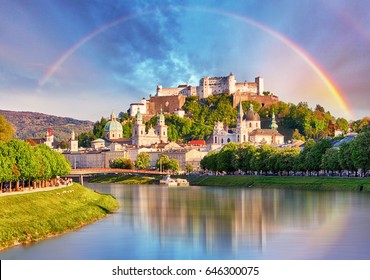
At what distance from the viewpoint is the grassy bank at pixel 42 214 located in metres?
32.2

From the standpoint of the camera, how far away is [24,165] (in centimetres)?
4944

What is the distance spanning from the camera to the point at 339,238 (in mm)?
35094

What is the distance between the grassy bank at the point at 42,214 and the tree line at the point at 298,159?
31296mm

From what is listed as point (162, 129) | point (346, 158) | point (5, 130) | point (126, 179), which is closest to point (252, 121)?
point (162, 129)

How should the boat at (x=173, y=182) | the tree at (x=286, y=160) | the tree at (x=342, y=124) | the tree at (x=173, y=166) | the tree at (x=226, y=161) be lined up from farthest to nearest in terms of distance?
1. the tree at (x=342, y=124)
2. the tree at (x=173, y=166)
3. the tree at (x=226, y=161)
4. the boat at (x=173, y=182)
5. the tree at (x=286, y=160)

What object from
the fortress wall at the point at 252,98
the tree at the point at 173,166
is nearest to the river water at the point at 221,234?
the tree at the point at 173,166

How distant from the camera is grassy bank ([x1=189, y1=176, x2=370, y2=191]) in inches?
2825

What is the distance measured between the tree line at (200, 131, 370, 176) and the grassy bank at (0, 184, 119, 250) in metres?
31.3

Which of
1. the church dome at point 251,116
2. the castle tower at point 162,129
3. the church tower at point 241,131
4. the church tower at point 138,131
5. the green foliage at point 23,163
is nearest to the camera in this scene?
the green foliage at point 23,163

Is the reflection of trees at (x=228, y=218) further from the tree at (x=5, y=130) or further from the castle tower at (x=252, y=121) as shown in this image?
the castle tower at (x=252, y=121)

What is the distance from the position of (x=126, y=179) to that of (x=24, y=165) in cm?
7728
